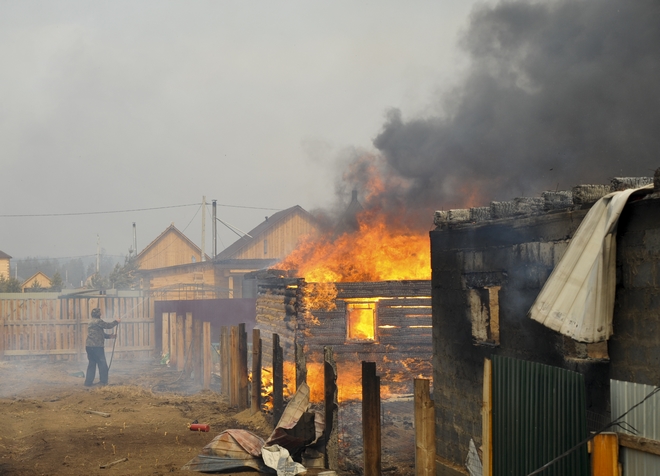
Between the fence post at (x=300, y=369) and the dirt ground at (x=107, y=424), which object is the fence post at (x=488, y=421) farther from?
the fence post at (x=300, y=369)

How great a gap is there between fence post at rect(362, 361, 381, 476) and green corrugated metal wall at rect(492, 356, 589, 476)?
217 cm

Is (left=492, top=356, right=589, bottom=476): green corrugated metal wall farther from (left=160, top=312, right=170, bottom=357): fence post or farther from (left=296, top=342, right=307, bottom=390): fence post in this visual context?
(left=160, top=312, right=170, bottom=357): fence post

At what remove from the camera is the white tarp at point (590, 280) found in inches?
232

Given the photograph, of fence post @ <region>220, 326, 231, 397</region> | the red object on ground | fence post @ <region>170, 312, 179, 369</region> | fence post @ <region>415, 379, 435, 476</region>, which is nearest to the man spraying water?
fence post @ <region>170, 312, 179, 369</region>

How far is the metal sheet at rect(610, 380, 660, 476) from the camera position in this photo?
4.54 meters

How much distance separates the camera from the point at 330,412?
30.5 ft

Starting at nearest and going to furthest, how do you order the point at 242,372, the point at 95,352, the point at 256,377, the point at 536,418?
the point at 536,418 → the point at 256,377 → the point at 242,372 → the point at 95,352

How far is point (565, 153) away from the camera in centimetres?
2009

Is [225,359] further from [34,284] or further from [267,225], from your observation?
[34,284]

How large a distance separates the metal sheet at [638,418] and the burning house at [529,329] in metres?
0.02

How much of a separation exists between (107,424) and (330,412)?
18.5 feet

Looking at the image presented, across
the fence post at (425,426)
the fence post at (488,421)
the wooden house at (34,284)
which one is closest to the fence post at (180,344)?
the fence post at (425,426)

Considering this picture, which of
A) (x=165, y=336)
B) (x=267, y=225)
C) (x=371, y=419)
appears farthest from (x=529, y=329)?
(x=267, y=225)

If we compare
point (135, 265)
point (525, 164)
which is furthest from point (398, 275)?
point (135, 265)
